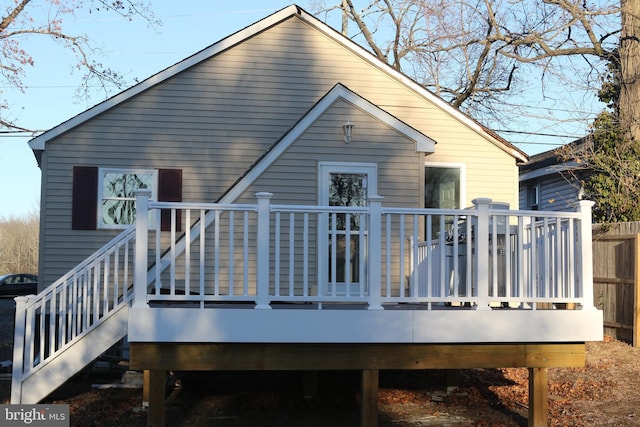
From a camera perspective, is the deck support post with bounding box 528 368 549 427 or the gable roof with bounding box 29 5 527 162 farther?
the gable roof with bounding box 29 5 527 162

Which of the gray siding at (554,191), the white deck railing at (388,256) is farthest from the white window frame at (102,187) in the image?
the gray siding at (554,191)

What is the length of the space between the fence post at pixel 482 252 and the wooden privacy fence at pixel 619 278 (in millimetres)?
5459

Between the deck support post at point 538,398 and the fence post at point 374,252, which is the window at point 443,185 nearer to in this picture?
the deck support post at point 538,398

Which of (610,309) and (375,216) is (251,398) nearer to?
(375,216)

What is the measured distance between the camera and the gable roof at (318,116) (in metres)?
10.1

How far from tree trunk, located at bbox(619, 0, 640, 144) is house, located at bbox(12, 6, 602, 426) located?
8.13 ft

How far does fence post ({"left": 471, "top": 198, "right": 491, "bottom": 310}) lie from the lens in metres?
6.74

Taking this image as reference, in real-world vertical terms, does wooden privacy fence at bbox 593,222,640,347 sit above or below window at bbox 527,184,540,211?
below

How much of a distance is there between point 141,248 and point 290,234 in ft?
4.32

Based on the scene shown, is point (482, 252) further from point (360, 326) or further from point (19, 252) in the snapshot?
point (19, 252)

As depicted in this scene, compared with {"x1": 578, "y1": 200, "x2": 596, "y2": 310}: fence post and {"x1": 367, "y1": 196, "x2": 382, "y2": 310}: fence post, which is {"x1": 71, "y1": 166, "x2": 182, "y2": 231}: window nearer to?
{"x1": 367, "y1": 196, "x2": 382, "y2": 310}: fence post

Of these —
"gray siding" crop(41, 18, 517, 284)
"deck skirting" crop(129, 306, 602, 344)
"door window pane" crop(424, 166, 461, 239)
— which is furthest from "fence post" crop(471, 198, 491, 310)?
"door window pane" crop(424, 166, 461, 239)

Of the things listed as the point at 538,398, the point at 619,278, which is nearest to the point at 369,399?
the point at 538,398

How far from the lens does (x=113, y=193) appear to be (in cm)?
1202
